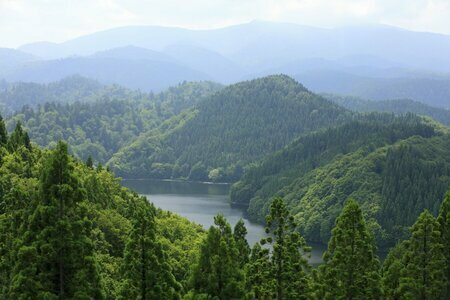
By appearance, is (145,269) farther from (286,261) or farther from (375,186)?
(375,186)

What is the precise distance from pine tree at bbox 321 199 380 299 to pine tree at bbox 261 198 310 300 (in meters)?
4.35

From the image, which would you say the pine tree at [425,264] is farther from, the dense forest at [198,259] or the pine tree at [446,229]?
the pine tree at [446,229]

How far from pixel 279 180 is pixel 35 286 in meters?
171

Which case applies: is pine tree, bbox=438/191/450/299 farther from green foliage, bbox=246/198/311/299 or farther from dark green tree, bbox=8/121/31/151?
dark green tree, bbox=8/121/31/151

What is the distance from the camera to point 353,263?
146 ft

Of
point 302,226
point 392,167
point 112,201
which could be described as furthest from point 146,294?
point 392,167

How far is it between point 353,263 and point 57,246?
74.2ft

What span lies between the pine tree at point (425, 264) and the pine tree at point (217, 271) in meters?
17.0

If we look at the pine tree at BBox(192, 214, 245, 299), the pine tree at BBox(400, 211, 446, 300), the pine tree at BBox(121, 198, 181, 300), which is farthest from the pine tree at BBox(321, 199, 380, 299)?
the pine tree at BBox(121, 198, 181, 300)

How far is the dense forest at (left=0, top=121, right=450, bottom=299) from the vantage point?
3189cm

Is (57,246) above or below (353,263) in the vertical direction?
above

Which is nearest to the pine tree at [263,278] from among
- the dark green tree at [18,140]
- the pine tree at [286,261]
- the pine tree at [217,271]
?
the pine tree at [286,261]

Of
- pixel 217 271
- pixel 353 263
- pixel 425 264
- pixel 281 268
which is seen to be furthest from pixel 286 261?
pixel 425 264

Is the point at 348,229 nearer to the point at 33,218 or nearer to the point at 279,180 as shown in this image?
the point at 33,218
